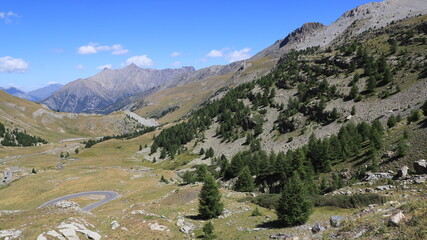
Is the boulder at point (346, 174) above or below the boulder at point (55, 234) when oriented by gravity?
below

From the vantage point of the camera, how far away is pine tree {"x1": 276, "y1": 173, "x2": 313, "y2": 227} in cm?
3005

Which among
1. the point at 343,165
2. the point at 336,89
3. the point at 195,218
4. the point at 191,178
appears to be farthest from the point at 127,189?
the point at 336,89

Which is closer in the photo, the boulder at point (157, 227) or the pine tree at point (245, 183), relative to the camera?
the boulder at point (157, 227)

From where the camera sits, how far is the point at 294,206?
30.0 m

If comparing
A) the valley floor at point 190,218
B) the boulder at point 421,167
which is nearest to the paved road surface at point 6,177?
the valley floor at point 190,218

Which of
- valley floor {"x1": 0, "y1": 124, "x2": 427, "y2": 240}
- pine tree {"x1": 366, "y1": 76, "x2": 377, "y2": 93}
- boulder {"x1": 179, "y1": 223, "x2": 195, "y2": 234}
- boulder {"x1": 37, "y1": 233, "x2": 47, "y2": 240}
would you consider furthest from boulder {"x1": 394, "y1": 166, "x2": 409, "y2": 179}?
pine tree {"x1": 366, "y1": 76, "x2": 377, "y2": 93}

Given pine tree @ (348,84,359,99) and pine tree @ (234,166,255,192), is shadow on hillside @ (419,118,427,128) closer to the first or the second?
pine tree @ (234,166,255,192)

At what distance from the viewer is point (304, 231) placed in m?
26.8

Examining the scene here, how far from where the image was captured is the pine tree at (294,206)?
3005cm

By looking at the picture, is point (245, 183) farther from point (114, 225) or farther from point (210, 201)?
point (114, 225)

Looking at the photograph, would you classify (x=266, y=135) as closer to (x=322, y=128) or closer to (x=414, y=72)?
(x=322, y=128)

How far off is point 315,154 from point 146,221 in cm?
4444

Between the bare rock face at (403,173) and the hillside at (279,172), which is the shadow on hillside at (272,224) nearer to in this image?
the hillside at (279,172)

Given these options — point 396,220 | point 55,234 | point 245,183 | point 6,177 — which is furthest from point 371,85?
point 6,177
